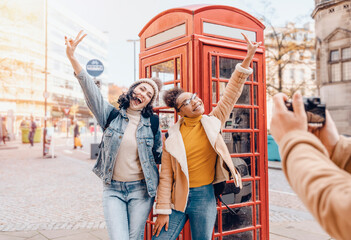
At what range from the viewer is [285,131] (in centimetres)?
100

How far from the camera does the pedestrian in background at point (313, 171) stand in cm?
77

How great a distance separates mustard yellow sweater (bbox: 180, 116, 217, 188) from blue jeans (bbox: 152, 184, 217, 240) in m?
0.07

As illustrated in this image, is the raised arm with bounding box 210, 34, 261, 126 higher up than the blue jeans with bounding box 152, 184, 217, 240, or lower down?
higher up

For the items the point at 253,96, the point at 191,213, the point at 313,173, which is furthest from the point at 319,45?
the point at 313,173

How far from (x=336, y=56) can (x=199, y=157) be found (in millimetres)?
20166

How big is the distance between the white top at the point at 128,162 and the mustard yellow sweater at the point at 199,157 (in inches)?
17.0

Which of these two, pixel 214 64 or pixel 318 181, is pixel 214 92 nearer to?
pixel 214 64

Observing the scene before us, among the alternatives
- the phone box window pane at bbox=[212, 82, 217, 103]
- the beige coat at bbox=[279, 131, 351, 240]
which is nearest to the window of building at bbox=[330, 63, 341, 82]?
the phone box window pane at bbox=[212, 82, 217, 103]

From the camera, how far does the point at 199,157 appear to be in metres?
2.55

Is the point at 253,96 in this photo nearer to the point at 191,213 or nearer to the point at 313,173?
Result: the point at 191,213

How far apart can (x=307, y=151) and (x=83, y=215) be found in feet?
18.5

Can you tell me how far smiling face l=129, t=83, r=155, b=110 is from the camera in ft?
9.03

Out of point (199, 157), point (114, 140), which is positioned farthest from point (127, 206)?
point (199, 157)

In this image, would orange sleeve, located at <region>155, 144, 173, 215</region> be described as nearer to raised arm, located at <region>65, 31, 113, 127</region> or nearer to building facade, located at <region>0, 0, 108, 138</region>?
raised arm, located at <region>65, 31, 113, 127</region>
